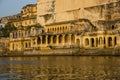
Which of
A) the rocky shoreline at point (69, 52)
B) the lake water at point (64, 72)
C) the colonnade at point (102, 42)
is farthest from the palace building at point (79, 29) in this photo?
the lake water at point (64, 72)

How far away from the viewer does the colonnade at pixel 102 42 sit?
59.3 metres

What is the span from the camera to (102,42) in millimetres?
60125

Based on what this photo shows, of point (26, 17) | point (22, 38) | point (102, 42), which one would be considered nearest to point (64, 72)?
point (102, 42)

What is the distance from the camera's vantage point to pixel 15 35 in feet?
264

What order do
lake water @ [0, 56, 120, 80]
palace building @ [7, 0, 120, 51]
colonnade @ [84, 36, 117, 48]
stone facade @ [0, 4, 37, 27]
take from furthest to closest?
stone facade @ [0, 4, 37, 27] < palace building @ [7, 0, 120, 51] < colonnade @ [84, 36, 117, 48] < lake water @ [0, 56, 120, 80]

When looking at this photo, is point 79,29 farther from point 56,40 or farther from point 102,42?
point 102,42

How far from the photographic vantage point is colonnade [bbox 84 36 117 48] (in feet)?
194

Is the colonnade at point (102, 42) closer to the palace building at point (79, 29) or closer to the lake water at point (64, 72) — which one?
the palace building at point (79, 29)

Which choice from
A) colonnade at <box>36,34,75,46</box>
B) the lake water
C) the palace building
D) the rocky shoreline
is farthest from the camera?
colonnade at <box>36,34,75,46</box>

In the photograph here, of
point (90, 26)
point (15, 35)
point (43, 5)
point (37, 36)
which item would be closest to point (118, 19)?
point (90, 26)

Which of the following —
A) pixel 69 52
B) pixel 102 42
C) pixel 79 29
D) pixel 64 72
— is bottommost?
pixel 69 52

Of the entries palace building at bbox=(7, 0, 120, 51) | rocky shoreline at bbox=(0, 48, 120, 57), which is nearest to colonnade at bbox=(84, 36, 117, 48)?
palace building at bbox=(7, 0, 120, 51)

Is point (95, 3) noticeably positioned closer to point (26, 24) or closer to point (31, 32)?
point (31, 32)

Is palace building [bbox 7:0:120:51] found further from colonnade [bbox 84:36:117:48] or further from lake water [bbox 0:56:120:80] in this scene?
lake water [bbox 0:56:120:80]
